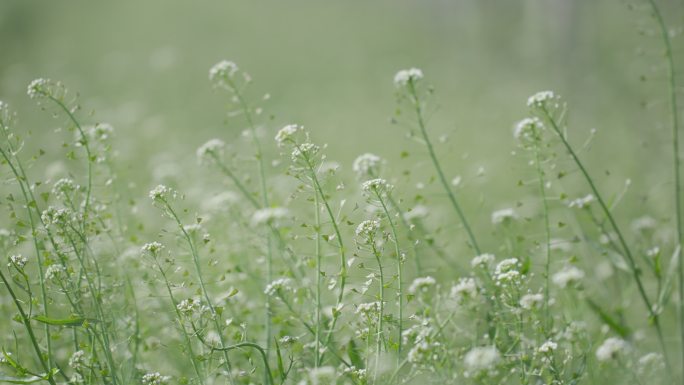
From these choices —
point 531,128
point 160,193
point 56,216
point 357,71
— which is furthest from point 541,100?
point 357,71

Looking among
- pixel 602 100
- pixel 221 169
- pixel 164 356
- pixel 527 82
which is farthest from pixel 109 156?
pixel 527 82

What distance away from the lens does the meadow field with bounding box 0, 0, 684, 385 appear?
2631mm

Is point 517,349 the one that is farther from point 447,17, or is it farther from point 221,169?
point 447,17

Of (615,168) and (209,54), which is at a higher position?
(209,54)

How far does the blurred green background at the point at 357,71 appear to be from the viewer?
7328mm

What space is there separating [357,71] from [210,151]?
1056 cm

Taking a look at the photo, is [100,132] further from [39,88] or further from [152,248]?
[152,248]

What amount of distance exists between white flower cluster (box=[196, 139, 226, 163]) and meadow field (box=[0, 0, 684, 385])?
0.01 m

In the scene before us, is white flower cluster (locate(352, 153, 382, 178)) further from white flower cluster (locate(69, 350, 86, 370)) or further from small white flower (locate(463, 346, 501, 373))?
white flower cluster (locate(69, 350, 86, 370))

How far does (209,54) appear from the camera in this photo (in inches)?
590

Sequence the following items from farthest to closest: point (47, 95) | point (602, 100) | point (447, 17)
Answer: point (447, 17)
point (602, 100)
point (47, 95)

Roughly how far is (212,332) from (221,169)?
841mm

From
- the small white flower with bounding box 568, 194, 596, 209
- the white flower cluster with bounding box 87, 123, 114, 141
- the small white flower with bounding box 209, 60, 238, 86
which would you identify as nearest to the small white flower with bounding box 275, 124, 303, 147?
the small white flower with bounding box 209, 60, 238, 86

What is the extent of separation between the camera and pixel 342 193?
5531 millimetres
